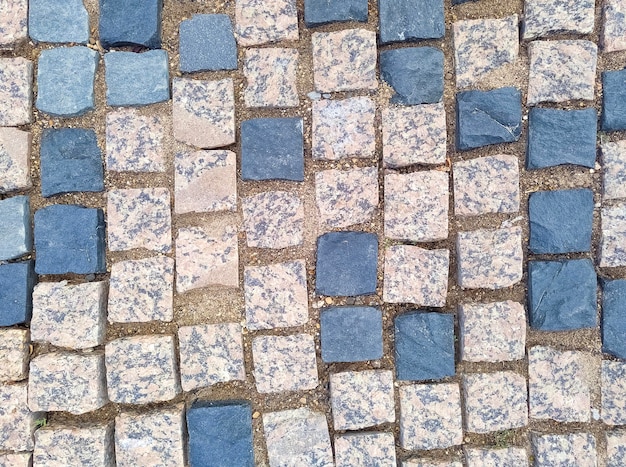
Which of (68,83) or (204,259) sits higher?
(68,83)

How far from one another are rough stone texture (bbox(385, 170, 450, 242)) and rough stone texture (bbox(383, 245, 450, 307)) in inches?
2.9

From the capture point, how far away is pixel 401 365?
207cm

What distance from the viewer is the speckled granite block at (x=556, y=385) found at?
2084 millimetres

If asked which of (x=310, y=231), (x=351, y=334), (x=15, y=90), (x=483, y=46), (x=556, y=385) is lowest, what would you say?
(x=556, y=385)

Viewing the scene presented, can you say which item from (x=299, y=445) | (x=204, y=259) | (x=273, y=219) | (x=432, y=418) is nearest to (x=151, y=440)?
(x=299, y=445)

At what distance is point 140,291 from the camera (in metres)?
2.06

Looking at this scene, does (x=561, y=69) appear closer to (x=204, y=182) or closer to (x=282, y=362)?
(x=204, y=182)

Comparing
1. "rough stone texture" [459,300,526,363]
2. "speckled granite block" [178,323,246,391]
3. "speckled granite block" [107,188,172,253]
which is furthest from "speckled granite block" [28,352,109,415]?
"rough stone texture" [459,300,526,363]

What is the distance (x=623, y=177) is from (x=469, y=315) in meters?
0.81

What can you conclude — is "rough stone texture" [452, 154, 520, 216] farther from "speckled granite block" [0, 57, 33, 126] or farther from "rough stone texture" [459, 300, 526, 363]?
"speckled granite block" [0, 57, 33, 126]

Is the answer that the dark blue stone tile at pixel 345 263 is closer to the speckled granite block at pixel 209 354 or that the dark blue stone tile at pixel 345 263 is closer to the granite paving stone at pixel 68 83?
the speckled granite block at pixel 209 354

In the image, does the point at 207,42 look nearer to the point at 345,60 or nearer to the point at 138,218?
the point at 345,60

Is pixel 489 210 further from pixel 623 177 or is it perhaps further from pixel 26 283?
pixel 26 283

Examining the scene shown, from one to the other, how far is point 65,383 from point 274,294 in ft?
2.86
